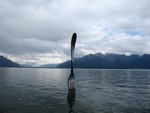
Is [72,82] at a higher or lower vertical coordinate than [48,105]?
higher

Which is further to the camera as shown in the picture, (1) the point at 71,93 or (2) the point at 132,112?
(1) the point at 71,93

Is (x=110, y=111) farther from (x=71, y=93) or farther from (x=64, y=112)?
(x=71, y=93)

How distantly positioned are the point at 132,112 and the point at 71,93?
20.5 metres

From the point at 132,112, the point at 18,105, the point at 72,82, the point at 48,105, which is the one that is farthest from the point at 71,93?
the point at 132,112

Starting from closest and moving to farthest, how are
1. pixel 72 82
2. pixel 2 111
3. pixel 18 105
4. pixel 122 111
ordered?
1. pixel 2 111
2. pixel 122 111
3. pixel 18 105
4. pixel 72 82

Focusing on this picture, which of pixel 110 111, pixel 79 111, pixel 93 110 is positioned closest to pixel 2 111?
pixel 79 111

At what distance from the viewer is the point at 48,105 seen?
35.7m

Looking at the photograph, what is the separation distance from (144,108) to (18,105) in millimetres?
23352

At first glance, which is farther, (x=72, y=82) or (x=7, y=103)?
(x=72, y=82)

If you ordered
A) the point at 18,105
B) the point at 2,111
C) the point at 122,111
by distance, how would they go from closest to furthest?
1. the point at 2,111
2. the point at 122,111
3. the point at 18,105

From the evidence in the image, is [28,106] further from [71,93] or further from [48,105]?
[71,93]

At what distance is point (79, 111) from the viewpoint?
105ft

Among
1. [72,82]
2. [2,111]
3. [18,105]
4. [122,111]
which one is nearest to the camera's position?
[2,111]

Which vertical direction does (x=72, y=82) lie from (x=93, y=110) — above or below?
above
